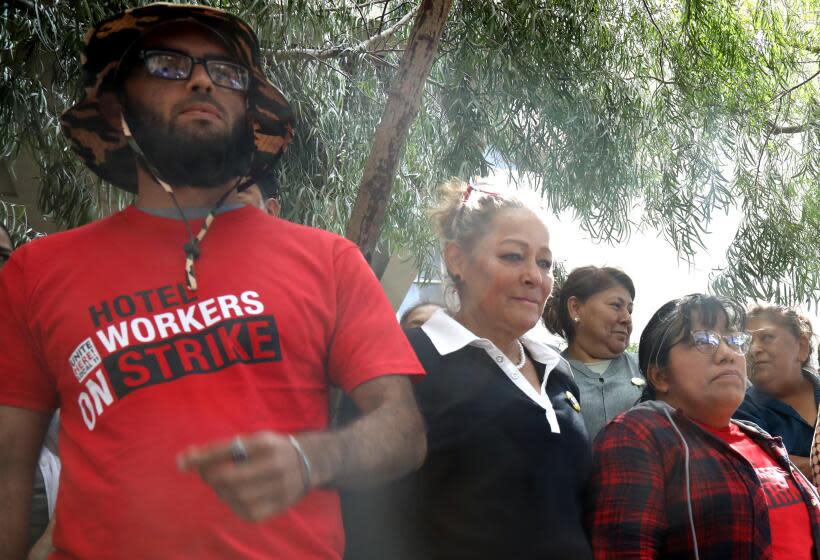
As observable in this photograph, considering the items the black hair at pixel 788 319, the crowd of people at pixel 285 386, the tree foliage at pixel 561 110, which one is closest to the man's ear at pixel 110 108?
the crowd of people at pixel 285 386

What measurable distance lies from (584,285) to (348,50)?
226 centimetres

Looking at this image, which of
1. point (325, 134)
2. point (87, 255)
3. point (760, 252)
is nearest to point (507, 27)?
point (325, 134)

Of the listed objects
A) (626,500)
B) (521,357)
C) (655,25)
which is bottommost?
(626,500)

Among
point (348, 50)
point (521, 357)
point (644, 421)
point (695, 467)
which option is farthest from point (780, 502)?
point (348, 50)

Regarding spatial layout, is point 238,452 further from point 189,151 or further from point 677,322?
point 677,322

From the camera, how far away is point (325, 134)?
5359 millimetres

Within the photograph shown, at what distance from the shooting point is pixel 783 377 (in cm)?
386

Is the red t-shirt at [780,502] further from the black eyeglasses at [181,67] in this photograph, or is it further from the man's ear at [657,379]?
the black eyeglasses at [181,67]

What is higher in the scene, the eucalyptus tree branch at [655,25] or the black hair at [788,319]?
the eucalyptus tree branch at [655,25]

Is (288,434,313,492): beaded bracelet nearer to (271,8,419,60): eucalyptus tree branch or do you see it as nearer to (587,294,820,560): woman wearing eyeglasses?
(587,294,820,560): woman wearing eyeglasses

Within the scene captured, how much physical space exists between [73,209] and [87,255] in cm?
318

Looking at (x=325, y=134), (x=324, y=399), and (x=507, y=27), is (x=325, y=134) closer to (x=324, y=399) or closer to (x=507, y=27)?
(x=507, y=27)

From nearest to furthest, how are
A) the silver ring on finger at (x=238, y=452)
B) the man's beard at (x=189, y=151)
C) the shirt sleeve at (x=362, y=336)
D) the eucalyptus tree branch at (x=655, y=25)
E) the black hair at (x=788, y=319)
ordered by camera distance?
the silver ring on finger at (x=238, y=452), the shirt sleeve at (x=362, y=336), the man's beard at (x=189, y=151), the black hair at (x=788, y=319), the eucalyptus tree branch at (x=655, y=25)

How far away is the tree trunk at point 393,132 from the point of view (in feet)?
9.02
